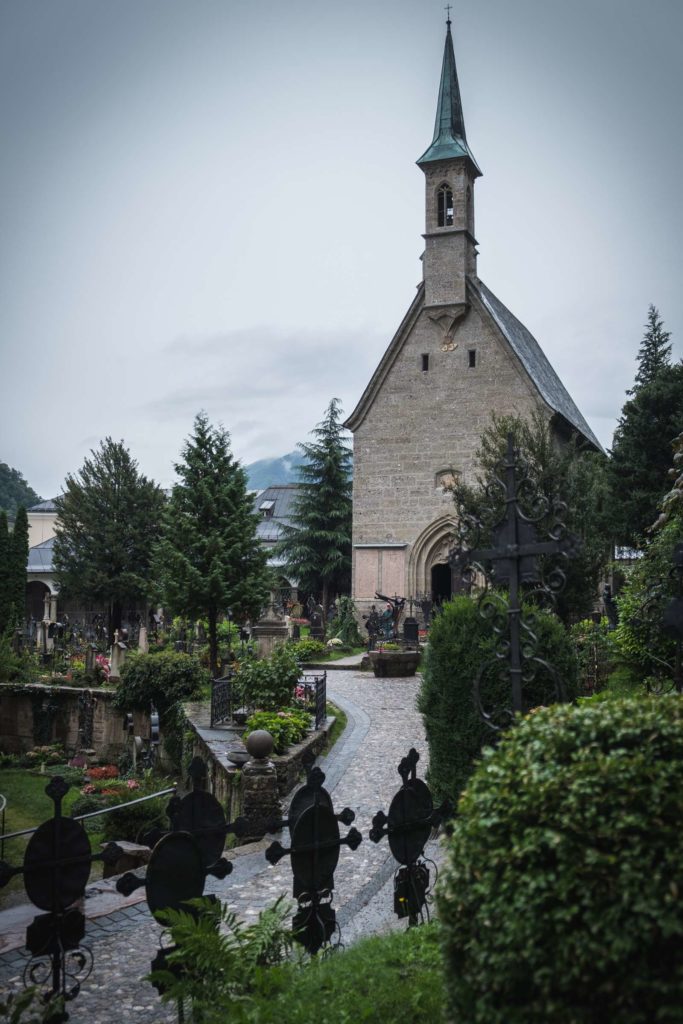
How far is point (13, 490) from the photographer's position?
8488cm

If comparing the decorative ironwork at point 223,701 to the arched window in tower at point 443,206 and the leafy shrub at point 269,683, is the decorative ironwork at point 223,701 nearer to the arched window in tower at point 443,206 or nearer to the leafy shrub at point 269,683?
the leafy shrub at point 269,683

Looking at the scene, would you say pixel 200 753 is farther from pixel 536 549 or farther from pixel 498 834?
pixel 498 834

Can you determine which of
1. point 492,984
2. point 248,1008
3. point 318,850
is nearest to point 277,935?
point 318,850

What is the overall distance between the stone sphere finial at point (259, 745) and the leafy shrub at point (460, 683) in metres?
2.00

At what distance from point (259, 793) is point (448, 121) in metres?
31.1

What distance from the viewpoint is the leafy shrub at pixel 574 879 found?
257 cm

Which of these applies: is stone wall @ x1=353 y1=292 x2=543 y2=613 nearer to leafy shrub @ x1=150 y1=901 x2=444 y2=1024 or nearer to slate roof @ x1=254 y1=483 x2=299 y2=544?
slate roof @ x1=254 y1=483 x2=299 y2=544

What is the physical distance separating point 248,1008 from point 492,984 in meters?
1.92

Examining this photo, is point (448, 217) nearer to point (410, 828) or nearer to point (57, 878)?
point (410, 828)

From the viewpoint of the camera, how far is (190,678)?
17828 millimetres

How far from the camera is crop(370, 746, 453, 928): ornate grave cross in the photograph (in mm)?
5375

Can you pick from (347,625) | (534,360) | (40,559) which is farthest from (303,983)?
(40,559)

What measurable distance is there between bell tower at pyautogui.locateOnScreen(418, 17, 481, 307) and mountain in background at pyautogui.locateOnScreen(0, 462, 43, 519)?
60376 millimetres

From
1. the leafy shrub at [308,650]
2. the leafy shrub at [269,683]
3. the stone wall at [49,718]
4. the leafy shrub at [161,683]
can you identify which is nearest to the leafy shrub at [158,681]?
the leafy shrub at [161,683]
